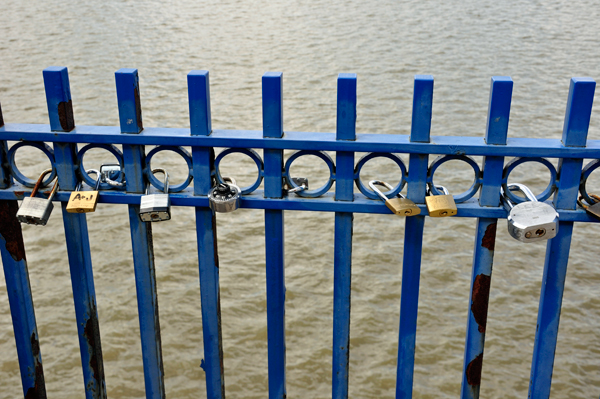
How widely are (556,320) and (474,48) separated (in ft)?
24.1

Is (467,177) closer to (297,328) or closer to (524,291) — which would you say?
(524,291)

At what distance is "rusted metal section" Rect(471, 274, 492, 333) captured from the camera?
6.47 ft

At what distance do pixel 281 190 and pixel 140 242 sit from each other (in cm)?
51

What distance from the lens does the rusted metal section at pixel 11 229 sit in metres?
2.08

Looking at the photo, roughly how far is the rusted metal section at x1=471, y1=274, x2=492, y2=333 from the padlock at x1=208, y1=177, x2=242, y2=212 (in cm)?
78

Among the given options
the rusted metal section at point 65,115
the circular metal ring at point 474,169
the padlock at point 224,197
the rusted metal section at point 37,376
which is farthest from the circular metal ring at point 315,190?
the rusted metal section at point 37,376

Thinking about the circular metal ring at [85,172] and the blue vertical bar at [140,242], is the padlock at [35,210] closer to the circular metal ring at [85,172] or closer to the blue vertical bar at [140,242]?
the circular metal ring at [85,172]

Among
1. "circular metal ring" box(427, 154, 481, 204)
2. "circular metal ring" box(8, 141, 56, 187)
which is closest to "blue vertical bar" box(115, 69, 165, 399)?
"circular metal ring" box(8, 141, 56, 187)

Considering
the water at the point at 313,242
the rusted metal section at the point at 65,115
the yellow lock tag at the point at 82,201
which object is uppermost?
the rusted metal section at the point at 65,115

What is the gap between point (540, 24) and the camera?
10.0m

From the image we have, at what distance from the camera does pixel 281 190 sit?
1897mm

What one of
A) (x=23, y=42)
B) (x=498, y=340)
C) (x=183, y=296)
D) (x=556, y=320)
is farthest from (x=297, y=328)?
(x=23, y=42)

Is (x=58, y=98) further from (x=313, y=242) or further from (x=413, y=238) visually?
(x=313, y=242)

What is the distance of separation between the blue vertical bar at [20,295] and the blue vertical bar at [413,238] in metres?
1.25
